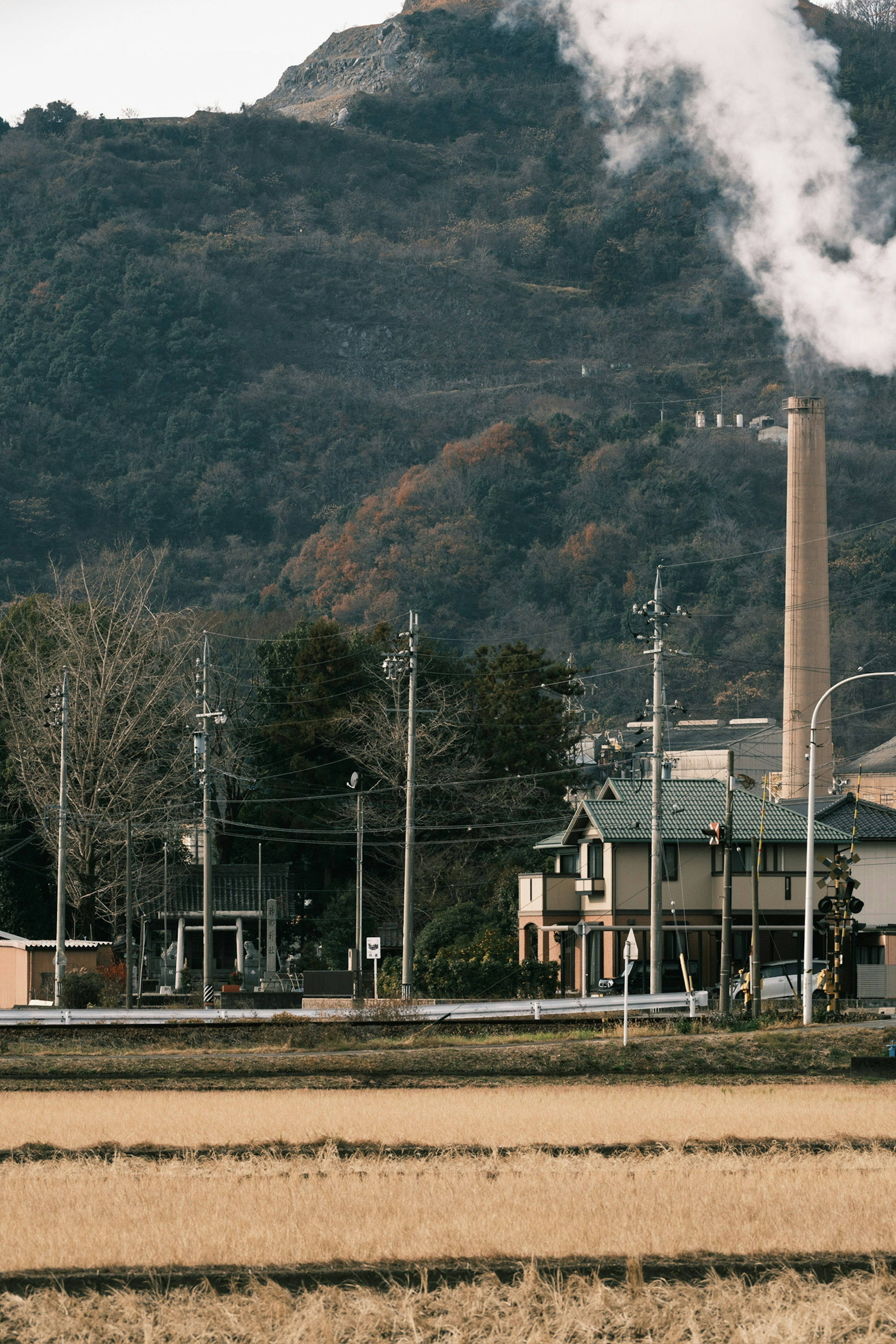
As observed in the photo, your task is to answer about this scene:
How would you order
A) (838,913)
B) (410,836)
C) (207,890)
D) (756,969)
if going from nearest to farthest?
(838,913), (756,969), (410,836), (207,890)

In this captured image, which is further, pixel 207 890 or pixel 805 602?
pixel 805 602

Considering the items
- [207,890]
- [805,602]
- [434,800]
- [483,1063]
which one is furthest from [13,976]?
[805,602]

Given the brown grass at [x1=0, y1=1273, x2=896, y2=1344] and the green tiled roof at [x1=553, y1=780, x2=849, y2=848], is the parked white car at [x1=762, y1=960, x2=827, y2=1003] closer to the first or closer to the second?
the green tiled roof at [x1=553, y1=780, x2=849, y2=848]

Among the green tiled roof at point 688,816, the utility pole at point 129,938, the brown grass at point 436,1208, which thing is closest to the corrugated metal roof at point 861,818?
the green tiled roof at point 688,816

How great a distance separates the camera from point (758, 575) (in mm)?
194375

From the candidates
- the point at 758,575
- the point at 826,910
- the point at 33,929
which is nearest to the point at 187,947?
the point at 33,929

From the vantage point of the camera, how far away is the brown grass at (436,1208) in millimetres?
14672

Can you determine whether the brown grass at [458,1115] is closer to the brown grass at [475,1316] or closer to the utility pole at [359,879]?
the brown grass at [475,1316]

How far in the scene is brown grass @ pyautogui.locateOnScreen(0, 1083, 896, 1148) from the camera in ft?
74.6

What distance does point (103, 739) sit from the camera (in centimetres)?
6825

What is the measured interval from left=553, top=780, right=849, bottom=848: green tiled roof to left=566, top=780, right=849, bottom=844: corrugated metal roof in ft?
0.07

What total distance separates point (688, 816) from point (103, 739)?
75.1 ft

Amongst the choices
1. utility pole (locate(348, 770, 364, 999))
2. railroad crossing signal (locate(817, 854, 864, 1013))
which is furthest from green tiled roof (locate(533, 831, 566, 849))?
railroad crossing signal (locate(817, 854, 864, 1013))

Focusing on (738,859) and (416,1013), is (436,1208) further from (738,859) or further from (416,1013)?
(738,859)
